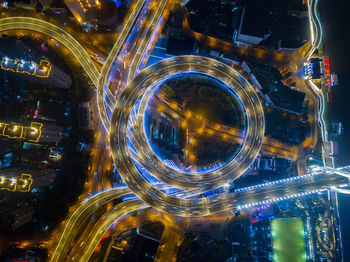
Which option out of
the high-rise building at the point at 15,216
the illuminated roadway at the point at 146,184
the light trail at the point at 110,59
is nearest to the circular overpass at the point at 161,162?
the illuminated roadway at the point at 146,184

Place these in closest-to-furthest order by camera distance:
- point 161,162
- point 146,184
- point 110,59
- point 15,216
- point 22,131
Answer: point 22,131 < point 15,216 < point 146,184 < point 110,59 < point 161,162

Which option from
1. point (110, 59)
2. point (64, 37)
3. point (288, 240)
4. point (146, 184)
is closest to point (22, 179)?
point (146, 184)

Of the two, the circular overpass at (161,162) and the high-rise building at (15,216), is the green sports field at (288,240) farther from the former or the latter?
the high-rise building at (15,216)

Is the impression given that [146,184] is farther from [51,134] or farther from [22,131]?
[22,131]

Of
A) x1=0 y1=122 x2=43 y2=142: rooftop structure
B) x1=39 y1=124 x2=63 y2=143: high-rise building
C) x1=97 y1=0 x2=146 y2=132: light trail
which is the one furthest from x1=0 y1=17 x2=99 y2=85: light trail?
x1=0 y1=122 x2=43 y2=142: rooftop structure

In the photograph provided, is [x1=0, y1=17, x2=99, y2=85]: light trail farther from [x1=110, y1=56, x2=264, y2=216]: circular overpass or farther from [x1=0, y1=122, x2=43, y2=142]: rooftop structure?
[x1=0, y1=122, x2=43, y2=142]: rooftop structure

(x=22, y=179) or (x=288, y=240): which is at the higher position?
(x=22, y=179)

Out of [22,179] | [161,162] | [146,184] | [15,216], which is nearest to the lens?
[22,179]
